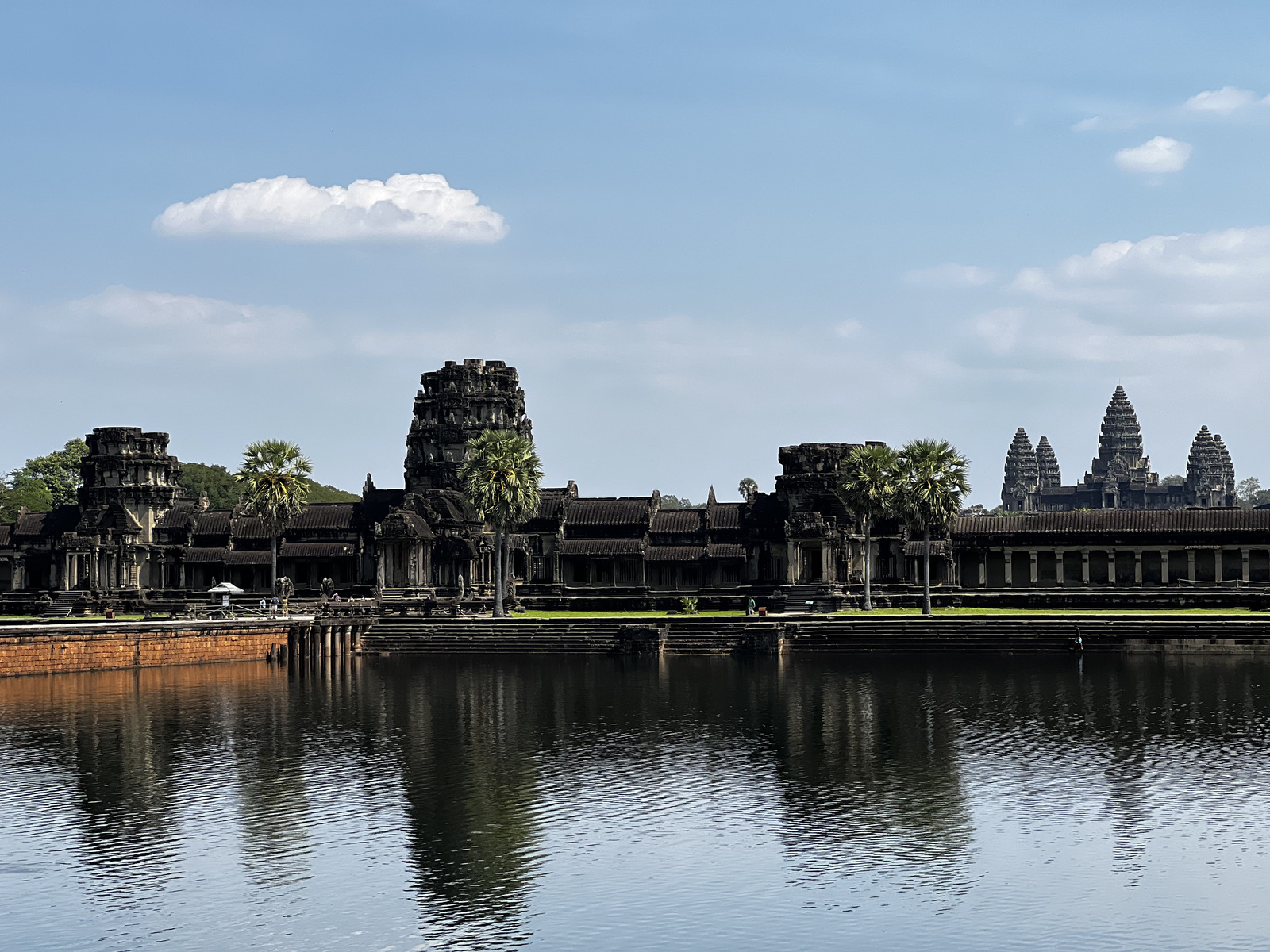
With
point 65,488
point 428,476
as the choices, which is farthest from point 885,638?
point 65,488

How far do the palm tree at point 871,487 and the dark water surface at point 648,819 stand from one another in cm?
3096

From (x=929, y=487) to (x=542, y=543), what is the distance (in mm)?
33806

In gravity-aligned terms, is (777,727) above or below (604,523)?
below

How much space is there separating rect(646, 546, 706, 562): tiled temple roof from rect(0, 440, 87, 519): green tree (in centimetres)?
7904

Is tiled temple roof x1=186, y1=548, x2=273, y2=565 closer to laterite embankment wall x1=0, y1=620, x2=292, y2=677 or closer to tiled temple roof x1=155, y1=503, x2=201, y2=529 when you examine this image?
tiled temple roof x1=155, y1=503, x2=201, y2=529

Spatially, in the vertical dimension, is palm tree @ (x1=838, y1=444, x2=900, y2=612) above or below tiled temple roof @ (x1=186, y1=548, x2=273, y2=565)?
above

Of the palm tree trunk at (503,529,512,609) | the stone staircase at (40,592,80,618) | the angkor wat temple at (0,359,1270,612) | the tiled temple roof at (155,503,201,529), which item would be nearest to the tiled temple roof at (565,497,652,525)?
the angkor wat temple at (0,359,1270,612)

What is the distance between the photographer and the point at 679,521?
12425cm

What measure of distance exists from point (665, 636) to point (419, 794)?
47045mm

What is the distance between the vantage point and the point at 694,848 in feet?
133

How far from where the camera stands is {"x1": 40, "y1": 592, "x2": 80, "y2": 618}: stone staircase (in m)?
119

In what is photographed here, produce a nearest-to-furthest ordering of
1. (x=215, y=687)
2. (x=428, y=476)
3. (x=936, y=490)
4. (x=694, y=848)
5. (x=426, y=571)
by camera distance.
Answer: (x=694, y=848) → (x=215, y=687) → (x=936, y=490) → (x=426, y=571) → (x=428, y=476)

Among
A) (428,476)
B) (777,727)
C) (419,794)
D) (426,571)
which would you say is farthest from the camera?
(428,476)

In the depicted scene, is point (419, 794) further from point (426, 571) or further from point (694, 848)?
point (426, 571)
